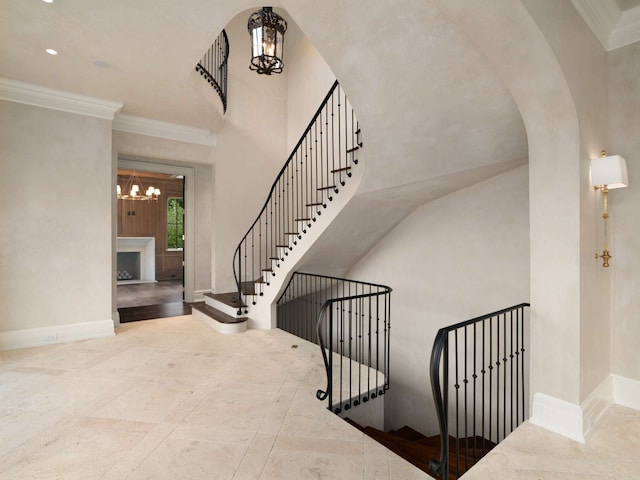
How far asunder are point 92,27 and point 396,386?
6.02 m

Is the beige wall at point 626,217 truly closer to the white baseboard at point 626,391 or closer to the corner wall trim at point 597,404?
the white baseboard at point 626,391

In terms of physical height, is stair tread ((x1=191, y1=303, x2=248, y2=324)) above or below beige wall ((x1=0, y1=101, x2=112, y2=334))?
below

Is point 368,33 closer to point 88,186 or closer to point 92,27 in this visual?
point 92,27

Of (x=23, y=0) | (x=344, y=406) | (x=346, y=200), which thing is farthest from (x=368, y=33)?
(x=344, y=406)

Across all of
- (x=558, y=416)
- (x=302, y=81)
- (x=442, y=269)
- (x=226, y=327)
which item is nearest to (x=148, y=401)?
(x=226, y=327)

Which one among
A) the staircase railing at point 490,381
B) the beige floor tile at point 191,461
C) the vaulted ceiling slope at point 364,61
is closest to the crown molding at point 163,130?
the vaulted ceiling slope at point 364,61

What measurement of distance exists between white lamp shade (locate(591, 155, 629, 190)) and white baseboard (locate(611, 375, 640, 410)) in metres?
1.73

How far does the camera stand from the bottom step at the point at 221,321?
501 cm

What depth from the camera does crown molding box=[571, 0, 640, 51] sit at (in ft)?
8.57

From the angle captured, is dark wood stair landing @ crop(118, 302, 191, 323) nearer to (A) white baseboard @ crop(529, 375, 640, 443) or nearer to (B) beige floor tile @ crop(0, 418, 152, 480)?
(B) beige floor tile @ crop(0, 418, 152, 480)

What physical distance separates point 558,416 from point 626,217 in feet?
5.83

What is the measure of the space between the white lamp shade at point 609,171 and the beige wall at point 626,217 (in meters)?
0.44

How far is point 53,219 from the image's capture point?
15.0 feet

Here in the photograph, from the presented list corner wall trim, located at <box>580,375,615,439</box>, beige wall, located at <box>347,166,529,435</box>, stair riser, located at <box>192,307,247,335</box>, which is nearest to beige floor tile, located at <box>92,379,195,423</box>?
stair riser, located at <box>192,307,247,335</box>
